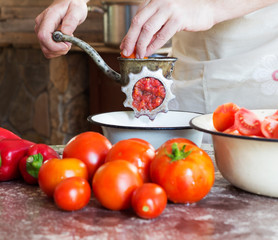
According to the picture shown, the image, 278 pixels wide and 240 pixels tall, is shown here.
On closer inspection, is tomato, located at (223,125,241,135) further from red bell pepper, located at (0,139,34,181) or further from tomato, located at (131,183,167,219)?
red bell pepper, located at (0,139,34,181)

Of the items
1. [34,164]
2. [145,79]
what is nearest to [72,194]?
[34,164]

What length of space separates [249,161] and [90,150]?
291mm

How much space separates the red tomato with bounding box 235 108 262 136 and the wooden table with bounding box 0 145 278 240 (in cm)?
11

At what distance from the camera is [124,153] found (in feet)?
2.98

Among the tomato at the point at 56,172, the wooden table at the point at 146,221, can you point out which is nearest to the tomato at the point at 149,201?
the wooden table at the point at 146,221

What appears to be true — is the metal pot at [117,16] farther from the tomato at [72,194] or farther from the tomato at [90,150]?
the tomato at [72,194]

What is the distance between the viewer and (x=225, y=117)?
0.98 meters

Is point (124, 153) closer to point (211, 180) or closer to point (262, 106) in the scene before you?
point (211, 180)

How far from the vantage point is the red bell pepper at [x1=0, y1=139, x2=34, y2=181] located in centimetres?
102

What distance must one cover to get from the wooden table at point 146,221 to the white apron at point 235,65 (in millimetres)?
625

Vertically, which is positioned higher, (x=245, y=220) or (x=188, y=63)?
(x=188, y=63)

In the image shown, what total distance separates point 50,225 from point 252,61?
2.94 feet

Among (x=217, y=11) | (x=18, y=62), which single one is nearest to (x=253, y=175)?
(x=217, y=11)

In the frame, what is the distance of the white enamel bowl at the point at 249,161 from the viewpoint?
0.87 metres
